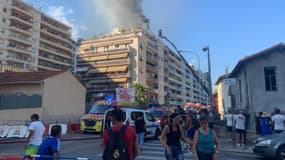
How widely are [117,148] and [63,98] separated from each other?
99.1 ft

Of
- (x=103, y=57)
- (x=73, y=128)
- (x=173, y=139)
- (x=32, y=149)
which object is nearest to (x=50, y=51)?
(x=103, y=57)

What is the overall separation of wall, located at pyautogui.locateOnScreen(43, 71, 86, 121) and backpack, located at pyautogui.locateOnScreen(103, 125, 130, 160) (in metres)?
27.0

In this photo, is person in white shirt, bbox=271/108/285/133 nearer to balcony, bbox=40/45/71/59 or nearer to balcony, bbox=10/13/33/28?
balcony, bbox=10/13/33/28

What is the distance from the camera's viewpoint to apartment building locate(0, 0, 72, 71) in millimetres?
67688

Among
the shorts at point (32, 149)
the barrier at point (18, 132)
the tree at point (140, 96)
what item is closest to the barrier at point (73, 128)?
the barrier at point (18, 132)

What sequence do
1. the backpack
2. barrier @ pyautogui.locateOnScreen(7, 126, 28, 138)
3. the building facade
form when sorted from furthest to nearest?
the building facade < barrier @ pyautogui.locateOnScreen(7, 126, 28, 138) < the backpack

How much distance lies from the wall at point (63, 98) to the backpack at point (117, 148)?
27.0m

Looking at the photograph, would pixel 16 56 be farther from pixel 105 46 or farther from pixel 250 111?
pixel 250 111

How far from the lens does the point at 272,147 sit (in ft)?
33.9

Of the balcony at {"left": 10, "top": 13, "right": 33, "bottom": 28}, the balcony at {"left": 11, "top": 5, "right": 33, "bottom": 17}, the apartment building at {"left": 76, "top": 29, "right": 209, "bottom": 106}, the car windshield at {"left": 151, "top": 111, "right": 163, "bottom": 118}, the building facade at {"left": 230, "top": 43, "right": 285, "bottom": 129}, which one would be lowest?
the car windshield at {"left": 151, "top": 111, "right": 163, "bottom": 118}

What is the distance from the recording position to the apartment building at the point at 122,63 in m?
78.3

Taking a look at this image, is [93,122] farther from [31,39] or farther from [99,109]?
[31,39]

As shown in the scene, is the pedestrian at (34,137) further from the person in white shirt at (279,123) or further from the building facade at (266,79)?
the building facade at (266,79)

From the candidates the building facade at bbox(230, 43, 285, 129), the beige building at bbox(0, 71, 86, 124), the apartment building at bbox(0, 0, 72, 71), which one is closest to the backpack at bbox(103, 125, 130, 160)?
the building facade at bbox(230, 43, 285, 129)
